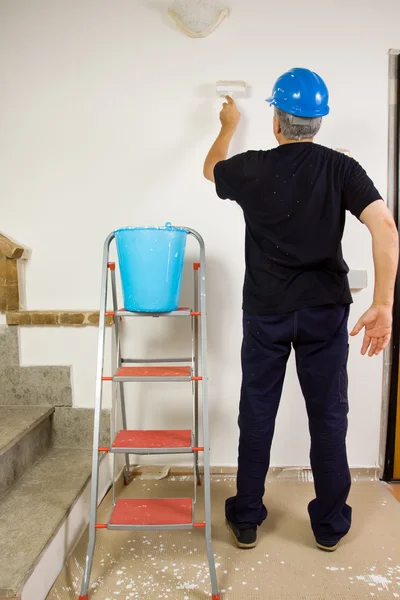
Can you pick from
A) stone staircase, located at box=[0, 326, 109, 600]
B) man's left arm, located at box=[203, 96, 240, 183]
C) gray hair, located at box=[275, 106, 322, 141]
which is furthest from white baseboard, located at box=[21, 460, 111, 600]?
gray hair, located at box=[275, 106, 322, 141]

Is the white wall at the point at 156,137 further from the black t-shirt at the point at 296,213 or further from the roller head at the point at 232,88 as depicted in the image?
the black t-shirt at the point at 296,213

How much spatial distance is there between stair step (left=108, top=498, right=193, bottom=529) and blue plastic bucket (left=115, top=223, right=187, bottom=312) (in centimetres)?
68

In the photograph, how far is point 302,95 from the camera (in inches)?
55.0

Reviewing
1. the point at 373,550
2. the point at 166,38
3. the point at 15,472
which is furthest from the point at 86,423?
the point at 166,38

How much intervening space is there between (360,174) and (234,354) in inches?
39.9

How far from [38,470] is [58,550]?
0.44 metres

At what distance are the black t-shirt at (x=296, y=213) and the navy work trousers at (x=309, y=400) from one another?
0.07 meters

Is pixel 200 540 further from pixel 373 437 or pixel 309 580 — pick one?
pixel 373 437

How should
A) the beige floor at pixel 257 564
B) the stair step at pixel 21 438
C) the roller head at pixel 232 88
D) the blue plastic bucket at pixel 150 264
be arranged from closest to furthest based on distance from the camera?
the beige floor at pixel 257 564, the blue plastic bucket at pixel 150 264, the stair step at pixel 21 438, the roller head at pixel 232 88

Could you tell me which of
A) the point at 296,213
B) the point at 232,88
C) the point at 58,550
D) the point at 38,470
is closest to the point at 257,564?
the point at 58,550

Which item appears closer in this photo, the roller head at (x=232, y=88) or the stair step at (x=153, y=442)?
the stair step at (x=153, y=442)

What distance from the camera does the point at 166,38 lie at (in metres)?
1.97

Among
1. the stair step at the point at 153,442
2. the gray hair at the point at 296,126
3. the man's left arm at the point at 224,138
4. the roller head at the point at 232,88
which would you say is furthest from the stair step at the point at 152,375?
the roller head at the point at 232,88

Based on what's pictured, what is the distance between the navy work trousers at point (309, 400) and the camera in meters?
1.51
